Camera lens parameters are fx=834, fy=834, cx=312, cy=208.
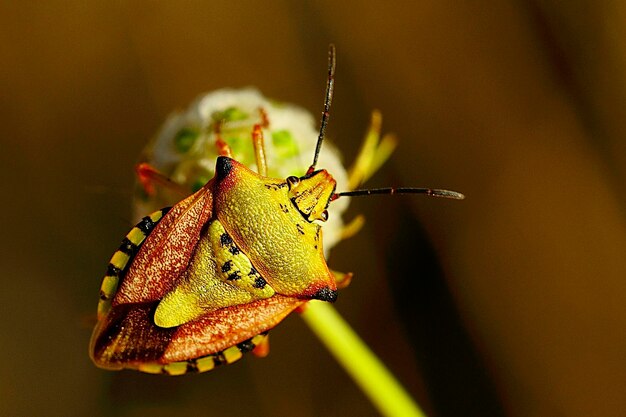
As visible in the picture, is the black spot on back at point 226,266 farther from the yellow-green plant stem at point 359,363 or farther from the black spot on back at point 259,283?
the yellow-green plant stem at point 359,363

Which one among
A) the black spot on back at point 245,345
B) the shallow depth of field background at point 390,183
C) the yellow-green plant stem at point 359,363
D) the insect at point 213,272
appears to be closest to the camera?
the insect at point 213,272

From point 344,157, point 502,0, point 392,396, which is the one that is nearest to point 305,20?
point 344,157

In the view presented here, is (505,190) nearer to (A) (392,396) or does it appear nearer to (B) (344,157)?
(B) (344,157)

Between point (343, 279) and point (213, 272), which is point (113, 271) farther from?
point (343, 279)

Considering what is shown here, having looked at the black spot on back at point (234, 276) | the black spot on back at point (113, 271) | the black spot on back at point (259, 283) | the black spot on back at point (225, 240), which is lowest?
the black spot on back at point (259, 283)

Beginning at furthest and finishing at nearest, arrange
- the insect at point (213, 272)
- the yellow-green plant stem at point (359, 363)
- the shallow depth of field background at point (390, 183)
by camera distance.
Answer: the shallow depth of field background at point (390, 183)
the yellow-green plant stem at point (359, 363)
the insect at point (213, 272)

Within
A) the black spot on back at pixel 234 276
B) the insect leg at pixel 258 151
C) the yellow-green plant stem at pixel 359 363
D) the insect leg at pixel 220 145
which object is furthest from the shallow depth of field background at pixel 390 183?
the black spot on back at pixel 234 276

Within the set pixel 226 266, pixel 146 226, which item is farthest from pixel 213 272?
pixel 146 226
